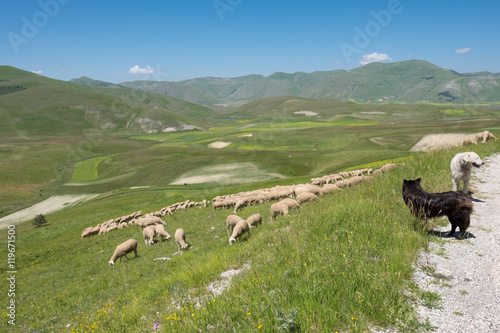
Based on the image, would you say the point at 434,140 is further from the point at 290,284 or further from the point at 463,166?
the point at 290,284

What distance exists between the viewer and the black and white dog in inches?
319

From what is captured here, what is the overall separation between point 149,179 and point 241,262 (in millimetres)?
74256

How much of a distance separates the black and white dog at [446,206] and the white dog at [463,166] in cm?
381

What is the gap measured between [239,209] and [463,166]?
22019mm

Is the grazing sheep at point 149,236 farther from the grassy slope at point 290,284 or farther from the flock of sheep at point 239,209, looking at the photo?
the grassy slope at point 290,284

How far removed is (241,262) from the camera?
996 centimetres

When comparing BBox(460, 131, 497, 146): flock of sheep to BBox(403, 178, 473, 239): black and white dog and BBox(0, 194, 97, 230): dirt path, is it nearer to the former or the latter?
BBox(403, 178, 473, 239): black and white dog

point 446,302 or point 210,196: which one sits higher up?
point 446,302

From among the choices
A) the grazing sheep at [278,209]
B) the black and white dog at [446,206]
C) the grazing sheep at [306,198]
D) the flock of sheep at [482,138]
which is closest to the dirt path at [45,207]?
the grazing sheep at [278,209]

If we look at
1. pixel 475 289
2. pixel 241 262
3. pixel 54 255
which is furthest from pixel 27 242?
pixel 475 289

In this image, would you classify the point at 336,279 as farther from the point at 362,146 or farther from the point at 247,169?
the point at 362,146

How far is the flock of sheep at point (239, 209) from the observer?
62.2 ft

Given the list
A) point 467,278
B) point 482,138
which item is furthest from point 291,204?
point 482,138

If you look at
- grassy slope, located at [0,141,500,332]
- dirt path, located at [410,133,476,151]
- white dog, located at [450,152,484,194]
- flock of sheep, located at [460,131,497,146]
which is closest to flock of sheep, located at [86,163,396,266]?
grassy slope, located at [0,141,500,332]
